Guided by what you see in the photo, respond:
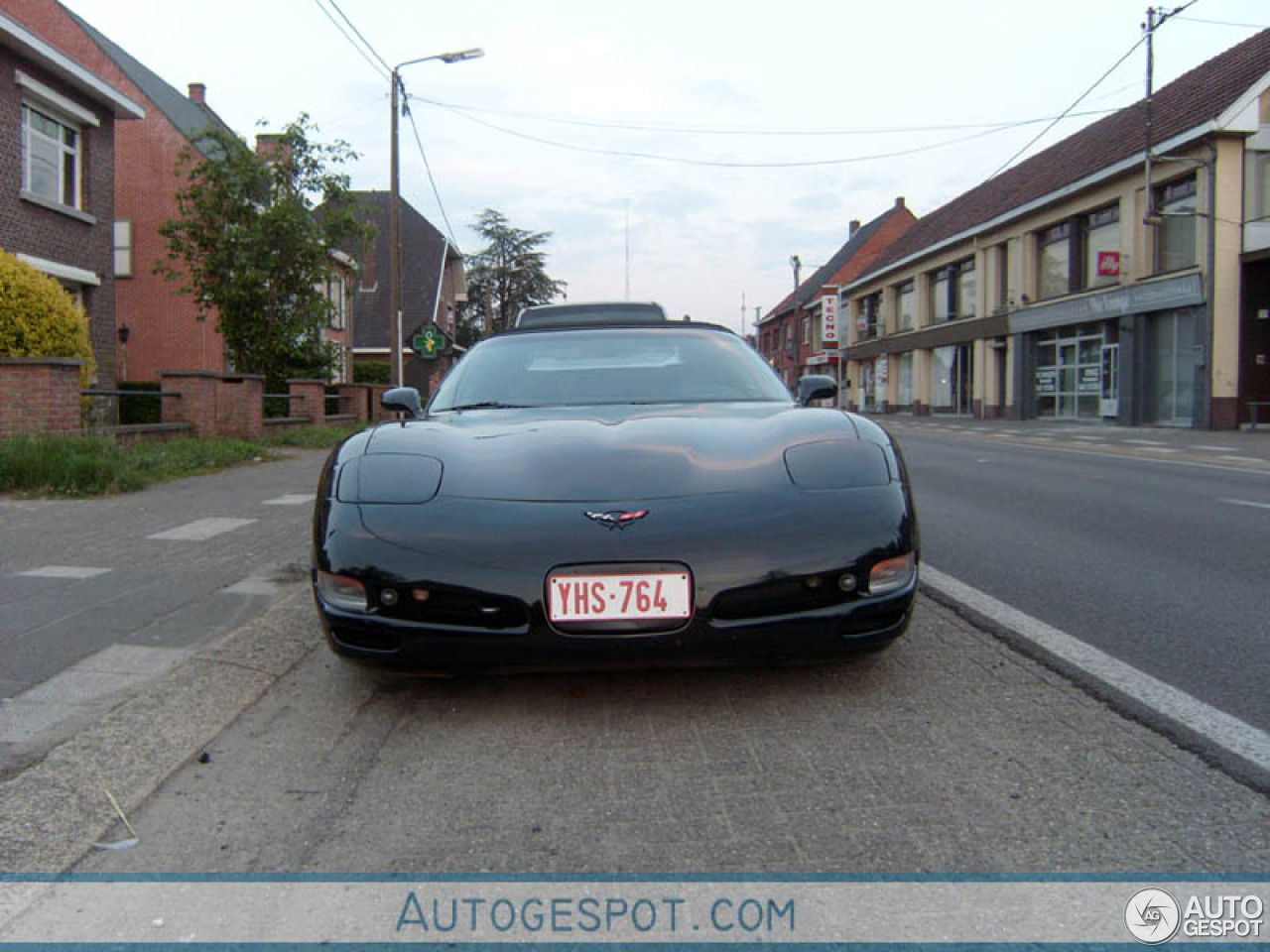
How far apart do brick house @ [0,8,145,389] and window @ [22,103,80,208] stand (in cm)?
2

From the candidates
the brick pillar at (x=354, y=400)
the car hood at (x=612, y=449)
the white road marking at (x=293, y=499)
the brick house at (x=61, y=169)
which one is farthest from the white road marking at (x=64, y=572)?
the brick pillar at (x=354, y=400)

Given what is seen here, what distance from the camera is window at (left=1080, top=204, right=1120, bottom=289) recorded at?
79.5 ft

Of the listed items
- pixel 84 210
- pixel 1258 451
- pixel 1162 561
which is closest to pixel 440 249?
pixel 84 210

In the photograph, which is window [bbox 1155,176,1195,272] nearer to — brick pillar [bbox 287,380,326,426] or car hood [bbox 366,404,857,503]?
brick pillar [bbox 287,380,326,426]

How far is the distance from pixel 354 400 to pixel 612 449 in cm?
2162

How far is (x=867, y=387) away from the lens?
48906 mm

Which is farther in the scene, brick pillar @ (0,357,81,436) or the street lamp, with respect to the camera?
the street lamp

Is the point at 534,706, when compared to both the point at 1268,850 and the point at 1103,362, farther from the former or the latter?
the point at 1103,362

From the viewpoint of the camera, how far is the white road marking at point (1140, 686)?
2506mm

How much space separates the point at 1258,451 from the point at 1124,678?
14088 mm

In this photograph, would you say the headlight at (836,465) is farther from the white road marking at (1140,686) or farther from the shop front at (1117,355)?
the shop front at (1117,355)

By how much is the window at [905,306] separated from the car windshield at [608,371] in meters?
38.9

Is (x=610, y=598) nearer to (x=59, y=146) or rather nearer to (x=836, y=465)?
(x=836, y=465)

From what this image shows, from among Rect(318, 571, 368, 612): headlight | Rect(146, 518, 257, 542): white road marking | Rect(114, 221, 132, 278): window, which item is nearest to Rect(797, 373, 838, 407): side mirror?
Rect(318, 571, 368, 612): headlight
